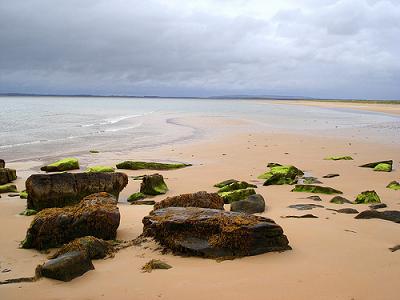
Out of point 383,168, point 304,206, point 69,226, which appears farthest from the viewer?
point 383,168

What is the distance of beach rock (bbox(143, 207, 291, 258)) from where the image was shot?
553cm

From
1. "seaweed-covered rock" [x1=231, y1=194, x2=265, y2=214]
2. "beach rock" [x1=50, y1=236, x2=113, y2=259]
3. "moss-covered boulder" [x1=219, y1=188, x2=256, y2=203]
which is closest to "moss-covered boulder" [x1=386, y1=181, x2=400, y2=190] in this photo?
"moss-covered boulder" [x1=219, y1=188, x2=256, y2=203]

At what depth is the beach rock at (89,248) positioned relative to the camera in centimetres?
557

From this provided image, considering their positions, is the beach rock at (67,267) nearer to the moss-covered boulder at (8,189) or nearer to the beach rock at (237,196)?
the beach rock at (237,196)

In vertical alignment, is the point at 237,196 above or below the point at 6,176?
above

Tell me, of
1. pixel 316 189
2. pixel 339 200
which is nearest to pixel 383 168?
pixel 316 189

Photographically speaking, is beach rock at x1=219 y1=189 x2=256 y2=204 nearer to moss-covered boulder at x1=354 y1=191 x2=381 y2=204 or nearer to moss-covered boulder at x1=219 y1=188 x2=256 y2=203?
moss-covered boulder at x1=219 y1=188 x2=256 y2=203

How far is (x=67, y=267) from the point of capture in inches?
197

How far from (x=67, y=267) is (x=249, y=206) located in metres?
3.99

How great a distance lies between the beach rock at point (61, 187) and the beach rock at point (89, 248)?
9.03ft

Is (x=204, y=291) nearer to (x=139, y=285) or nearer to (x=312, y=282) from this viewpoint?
(x=139, y=285)

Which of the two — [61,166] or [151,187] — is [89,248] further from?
A: [61,166]

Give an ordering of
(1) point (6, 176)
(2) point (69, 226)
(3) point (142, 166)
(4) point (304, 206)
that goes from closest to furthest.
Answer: (2) point (69, 226), (4) point (304, 206), (1) point (6, 176), (3) point (142, 166)

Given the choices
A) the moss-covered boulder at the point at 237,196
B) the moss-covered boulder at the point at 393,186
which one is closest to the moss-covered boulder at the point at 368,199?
the moss-covered boulder at the point at 393,186
